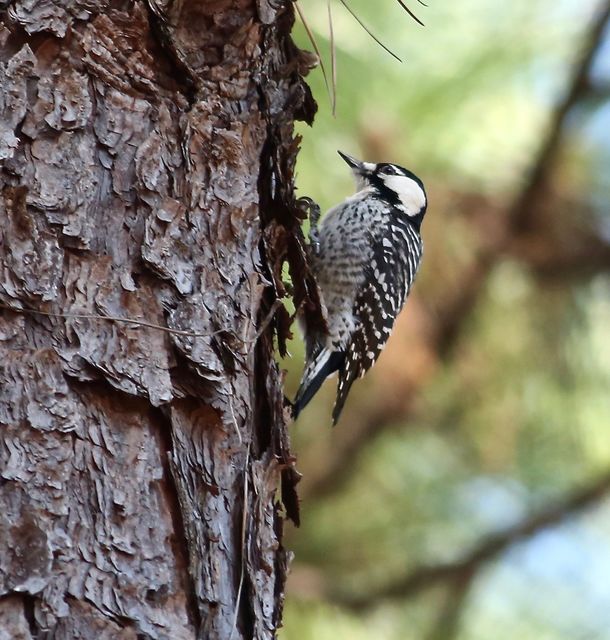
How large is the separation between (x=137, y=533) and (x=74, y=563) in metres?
0.13

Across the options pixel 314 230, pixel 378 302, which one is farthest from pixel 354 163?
pixel 378 302

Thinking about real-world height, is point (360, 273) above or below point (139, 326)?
above

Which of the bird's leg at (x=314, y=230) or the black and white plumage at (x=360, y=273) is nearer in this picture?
the black and white plumage at (x=360, y=273)

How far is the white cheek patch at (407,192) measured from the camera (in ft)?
12.6

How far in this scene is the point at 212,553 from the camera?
73.9 inches

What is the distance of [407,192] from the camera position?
3854mm

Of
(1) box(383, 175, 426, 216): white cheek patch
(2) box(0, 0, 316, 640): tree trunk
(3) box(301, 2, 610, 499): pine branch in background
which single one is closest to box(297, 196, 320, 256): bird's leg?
(1) box(383, 175, 426, 216): white cheek patch

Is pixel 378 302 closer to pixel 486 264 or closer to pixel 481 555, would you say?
pixel 486 264

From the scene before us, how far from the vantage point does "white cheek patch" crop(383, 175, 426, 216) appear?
3834 millimetres

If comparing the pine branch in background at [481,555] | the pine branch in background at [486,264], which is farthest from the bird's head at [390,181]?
the pine branch in background at [481,555]

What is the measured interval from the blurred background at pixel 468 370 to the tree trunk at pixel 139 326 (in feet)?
5.42

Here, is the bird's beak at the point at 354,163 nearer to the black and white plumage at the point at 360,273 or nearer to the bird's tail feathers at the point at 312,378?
the black and white plumage at the point at 360,273

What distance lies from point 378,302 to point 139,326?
177 cm

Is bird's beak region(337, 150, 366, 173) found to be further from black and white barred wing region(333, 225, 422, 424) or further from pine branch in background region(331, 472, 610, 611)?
pine branch in background region(331, 472, 610, 611)
